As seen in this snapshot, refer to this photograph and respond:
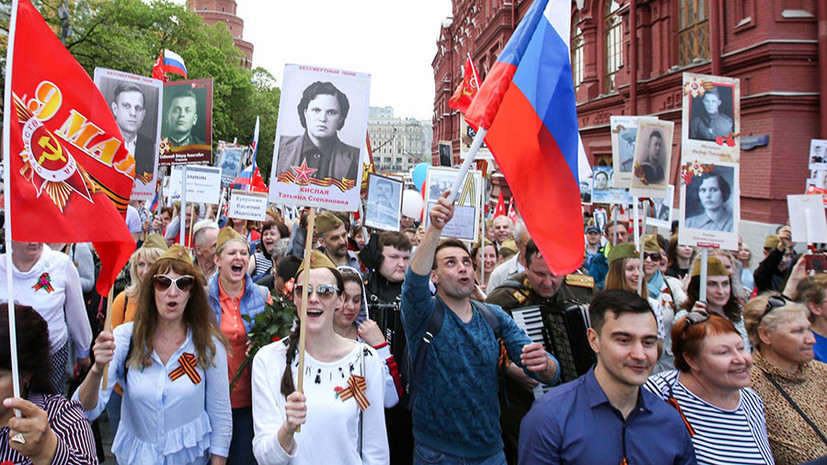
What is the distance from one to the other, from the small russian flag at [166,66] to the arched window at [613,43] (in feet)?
44.1

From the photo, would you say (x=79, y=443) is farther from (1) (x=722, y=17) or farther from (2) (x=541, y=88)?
(1) (x=722, y=17)

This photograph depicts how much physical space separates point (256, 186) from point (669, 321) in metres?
7.69

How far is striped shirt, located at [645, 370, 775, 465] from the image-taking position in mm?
2906

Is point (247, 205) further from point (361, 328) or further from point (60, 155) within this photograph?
point (60, 155)

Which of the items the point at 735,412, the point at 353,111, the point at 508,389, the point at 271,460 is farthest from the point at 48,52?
the point at 735,412

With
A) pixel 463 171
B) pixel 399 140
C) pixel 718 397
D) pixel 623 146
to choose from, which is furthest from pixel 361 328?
pixel 399 140

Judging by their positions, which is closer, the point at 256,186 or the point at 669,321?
the point at 669,321

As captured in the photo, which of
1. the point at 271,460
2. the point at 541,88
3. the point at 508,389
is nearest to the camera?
the point at 271,460

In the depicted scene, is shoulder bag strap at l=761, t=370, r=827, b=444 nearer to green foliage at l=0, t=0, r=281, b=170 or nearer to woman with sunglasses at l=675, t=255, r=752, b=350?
woman with sunglasses at l=675, t=255, r=752, b=350

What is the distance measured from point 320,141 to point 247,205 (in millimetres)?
5500

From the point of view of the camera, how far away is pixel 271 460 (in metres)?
2.69

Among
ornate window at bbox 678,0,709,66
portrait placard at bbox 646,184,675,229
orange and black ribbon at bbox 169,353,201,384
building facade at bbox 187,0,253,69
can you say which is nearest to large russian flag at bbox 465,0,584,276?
orange and black ribbon at bbox 169,353,201,384

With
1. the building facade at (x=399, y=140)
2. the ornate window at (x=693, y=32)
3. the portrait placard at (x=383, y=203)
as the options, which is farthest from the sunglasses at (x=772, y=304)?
the building facade at (x=399, y=140)

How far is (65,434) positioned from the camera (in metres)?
2.35
